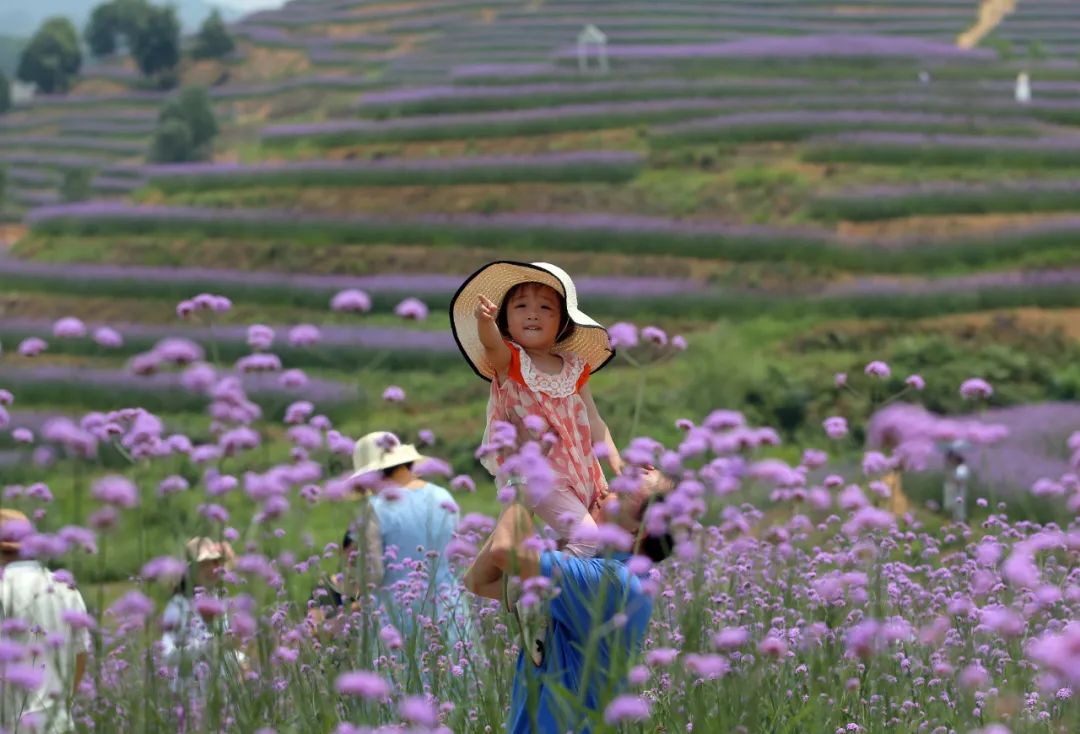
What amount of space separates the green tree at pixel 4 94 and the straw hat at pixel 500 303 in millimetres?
56246

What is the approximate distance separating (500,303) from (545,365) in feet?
0.80

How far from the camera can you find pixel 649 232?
22.0m

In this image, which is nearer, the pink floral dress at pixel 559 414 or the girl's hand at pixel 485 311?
the pink floral dress at pixel 559 414

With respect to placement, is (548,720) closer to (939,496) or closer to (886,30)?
(939,496)

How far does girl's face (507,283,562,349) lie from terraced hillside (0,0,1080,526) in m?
6.88

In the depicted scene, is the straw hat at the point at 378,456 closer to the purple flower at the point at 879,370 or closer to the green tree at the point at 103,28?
the purple flower at the point at 879,370

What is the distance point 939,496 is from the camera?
39.5 feet

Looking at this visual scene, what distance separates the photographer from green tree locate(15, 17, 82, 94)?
5944cm

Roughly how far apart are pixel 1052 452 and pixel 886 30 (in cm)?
3525

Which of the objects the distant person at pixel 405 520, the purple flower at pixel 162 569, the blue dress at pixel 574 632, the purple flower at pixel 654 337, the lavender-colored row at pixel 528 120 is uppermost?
the purple flower at pixel 654 337

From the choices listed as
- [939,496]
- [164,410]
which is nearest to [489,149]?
[164,410]

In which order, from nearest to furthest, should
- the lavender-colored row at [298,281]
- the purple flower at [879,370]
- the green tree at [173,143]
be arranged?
the purple flower at [879,370], the lavender-colored row at [298,281], the green tree at [173,143]

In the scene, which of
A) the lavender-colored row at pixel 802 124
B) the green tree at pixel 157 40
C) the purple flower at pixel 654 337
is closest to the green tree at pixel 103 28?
the green tree at pixel 157 40

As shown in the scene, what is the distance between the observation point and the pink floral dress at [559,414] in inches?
162
